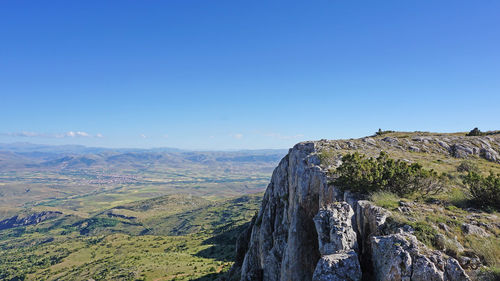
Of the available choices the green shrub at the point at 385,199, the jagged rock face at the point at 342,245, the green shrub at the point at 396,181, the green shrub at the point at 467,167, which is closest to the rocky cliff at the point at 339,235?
the jagged rock face at the point at 342,245

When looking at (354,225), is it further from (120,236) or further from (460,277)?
(120,236)

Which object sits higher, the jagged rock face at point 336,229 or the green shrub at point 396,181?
the green shrub at point 396,181

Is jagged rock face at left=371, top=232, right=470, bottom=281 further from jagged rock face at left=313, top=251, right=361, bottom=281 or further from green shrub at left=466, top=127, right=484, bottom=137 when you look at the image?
green shrub at left=466, top=127, right=484, bottom=137

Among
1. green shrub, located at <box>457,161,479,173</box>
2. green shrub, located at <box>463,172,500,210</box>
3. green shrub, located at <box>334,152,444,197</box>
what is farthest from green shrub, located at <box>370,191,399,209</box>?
green shrub, located at <box>457,161,479,173</box>

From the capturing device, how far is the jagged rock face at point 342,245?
1058 cm

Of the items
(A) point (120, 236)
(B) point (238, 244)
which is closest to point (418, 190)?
(B) point (238, 244)

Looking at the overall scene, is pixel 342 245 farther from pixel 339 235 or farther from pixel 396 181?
pixel 396 181

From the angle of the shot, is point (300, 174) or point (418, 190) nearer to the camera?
point (418, 190)

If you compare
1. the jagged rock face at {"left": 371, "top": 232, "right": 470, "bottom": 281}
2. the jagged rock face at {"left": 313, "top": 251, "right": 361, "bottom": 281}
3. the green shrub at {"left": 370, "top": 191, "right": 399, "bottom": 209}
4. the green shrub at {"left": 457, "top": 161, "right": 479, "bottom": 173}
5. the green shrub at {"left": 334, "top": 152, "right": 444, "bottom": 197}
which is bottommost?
the jagged rock face at {"left": 313, "top": 251, "right": 361, "bottom": 281}

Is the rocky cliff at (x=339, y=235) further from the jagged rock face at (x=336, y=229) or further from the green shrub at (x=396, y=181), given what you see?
the green shrub at (x=396, y=181)

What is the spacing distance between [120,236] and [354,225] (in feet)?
681

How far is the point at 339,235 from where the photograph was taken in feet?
45.4

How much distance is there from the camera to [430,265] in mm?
10156

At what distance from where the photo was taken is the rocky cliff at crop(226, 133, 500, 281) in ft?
35.4
